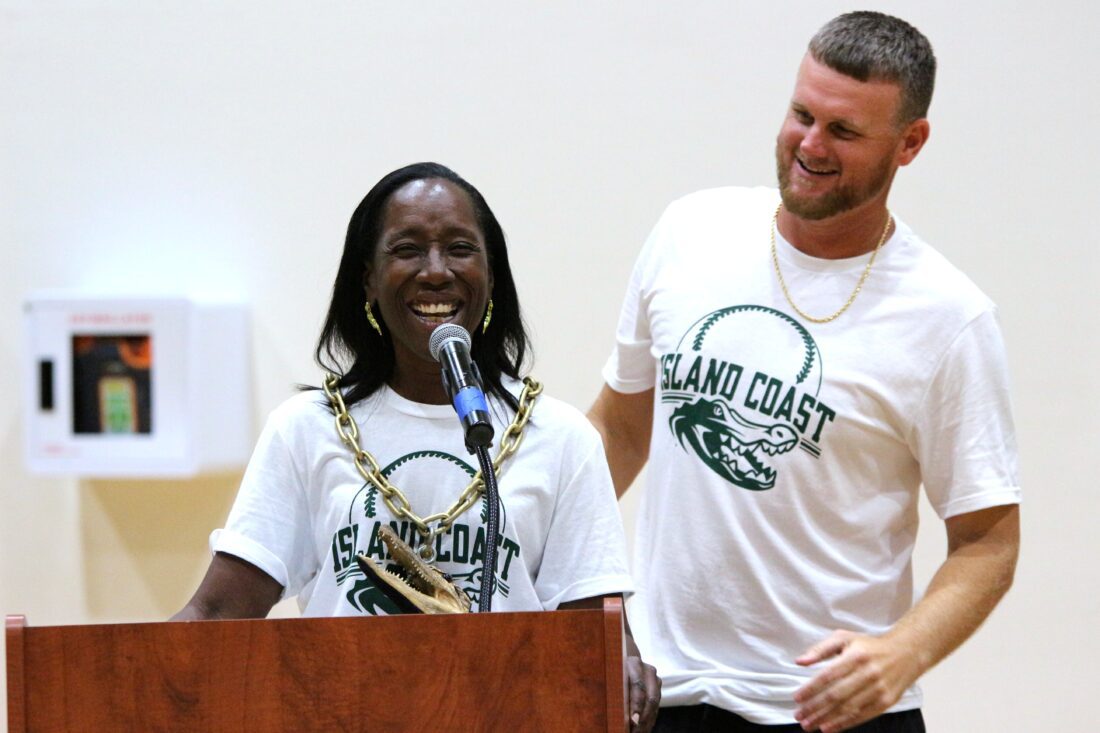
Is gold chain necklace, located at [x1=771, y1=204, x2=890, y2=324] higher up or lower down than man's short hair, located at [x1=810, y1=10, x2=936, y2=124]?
lower down

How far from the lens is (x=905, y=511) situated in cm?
213

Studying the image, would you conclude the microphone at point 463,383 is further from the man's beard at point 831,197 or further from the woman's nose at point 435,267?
the man's beard at point 831,197

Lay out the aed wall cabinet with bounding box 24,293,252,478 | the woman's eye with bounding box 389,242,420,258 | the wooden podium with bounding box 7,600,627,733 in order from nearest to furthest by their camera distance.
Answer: the wooden podium with bounding box 7,600,627,733 → the woman's eye with bounding box 389,242,420,258 → the aed wall cabinet with bounding box 24,293,252,478

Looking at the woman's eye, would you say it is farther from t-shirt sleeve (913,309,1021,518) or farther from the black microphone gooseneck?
t-shirt sleeve (913,309,1021,518)

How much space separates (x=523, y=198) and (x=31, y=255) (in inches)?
47.5

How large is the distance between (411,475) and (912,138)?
965 millimetres

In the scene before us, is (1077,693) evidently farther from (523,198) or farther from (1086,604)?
(523,198)

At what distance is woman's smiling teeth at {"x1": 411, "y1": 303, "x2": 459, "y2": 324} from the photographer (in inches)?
66.7

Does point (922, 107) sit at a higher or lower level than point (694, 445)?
higher

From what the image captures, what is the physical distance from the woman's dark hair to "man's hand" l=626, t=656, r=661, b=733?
0.38 meters

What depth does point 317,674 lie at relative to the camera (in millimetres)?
1306

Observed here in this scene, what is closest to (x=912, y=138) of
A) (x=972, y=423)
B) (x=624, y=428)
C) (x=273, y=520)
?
(x=972, y=423)

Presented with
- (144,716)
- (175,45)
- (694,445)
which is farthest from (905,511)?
(175,45)

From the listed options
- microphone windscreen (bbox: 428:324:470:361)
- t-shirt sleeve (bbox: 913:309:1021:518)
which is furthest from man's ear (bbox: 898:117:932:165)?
microphone windscreen (bbox: 428:324:470:361)
